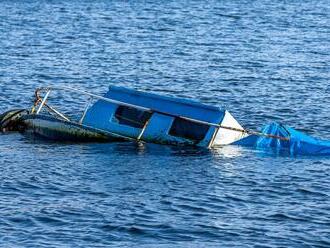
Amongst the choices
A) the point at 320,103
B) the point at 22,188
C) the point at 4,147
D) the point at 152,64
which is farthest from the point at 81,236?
the point at 152,64

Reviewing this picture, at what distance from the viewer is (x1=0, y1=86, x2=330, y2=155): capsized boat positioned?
170ft

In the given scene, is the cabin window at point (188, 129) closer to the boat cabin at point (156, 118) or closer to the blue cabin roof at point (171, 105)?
the boat cabin at point (156, 118)

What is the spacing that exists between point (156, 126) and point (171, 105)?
1.49 meters

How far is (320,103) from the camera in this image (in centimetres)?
6369

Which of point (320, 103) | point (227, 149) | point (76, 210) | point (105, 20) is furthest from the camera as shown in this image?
point (105, 20)

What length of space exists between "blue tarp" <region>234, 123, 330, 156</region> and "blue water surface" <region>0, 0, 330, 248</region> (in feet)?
2.86

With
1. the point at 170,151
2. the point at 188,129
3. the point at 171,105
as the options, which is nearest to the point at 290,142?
the point at 188,129

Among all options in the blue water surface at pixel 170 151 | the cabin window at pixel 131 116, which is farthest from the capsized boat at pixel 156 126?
the blue water surface at pixel 170 151

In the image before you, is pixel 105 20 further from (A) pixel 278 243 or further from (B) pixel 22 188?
(A) pixel 278 243

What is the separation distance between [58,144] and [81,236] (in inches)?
606

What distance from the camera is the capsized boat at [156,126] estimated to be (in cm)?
5175

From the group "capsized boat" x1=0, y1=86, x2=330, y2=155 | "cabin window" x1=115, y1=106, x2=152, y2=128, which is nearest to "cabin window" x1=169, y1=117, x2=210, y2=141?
"capsized boat" x1=0, y1=86, x2=330, y2=155

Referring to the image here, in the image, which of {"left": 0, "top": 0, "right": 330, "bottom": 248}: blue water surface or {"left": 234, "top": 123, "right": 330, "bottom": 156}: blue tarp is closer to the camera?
{"left": 0, "top": 0, "right": 330, "bottom": 248}: blue water surface

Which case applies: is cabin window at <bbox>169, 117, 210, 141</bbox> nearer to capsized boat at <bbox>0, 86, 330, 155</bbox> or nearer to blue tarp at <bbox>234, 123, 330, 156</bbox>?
capsized boat at <bbox>0, 86, 330, 155</bbox>
